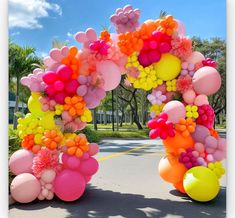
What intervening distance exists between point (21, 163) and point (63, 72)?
110 cm

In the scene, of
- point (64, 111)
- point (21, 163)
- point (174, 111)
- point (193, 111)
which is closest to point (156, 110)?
point (174, 111)

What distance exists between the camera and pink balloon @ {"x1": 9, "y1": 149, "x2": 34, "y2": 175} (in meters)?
4.05

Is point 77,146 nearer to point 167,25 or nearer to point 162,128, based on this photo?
point 162,128

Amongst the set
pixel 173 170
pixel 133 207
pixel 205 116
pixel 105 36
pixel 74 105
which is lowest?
pixel 133 207

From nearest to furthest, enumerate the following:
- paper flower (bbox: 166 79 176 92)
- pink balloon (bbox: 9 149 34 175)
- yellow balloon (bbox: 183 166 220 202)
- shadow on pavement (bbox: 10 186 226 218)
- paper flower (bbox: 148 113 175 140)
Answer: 1. shadow on pavement (bbox: 10 186 226 218)
2. yellow balloon (bbox: 183 166 220 202)
3. paper flower (bbox: 148 113 175 140)
4. pink balloon (bbox: 9 149 34 175)
5. paper flower (bbox: 166 79 176 92)

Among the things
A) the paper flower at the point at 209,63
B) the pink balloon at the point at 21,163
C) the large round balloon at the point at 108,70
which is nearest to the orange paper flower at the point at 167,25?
the paper flower at the point at 209,63

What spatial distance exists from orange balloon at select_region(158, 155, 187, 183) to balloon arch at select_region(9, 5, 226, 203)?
0.01 meters

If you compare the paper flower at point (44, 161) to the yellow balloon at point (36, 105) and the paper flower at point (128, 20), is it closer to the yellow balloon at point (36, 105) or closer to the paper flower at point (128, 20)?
the yellow balloon at point (36, 105)

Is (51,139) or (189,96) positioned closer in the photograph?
(51,139)

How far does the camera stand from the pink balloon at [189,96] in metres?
4.18

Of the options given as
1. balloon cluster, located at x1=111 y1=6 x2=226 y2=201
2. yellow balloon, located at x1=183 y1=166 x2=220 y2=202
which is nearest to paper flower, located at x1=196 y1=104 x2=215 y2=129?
→ balloon cluster, located at x1=111 y1=6 x2=226 y2=201

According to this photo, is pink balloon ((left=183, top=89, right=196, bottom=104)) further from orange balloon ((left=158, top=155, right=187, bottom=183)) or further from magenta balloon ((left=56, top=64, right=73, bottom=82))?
magenta balloon ((left=56, top=64, right=73, bottom=82))

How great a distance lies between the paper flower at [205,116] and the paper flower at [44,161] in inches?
67.1

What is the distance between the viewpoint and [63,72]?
4031 mm
